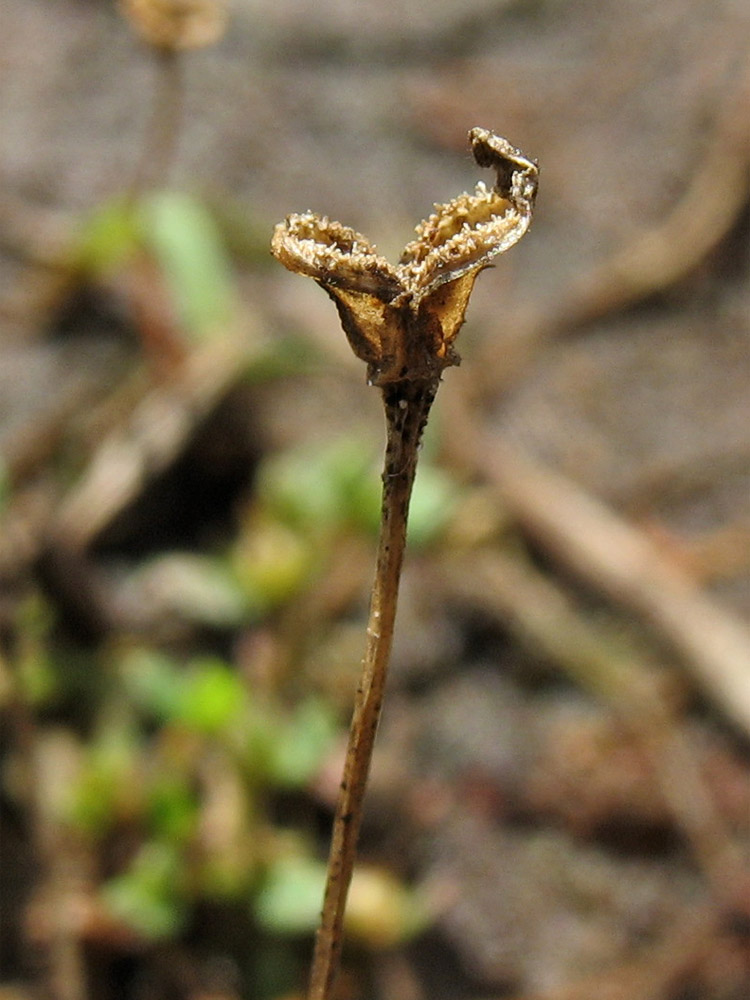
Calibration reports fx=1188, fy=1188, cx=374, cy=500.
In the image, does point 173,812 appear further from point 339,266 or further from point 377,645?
point 339,266

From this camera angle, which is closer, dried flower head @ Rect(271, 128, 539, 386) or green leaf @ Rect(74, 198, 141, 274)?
dried flower head @ Rect(271, 128, 539, 386)

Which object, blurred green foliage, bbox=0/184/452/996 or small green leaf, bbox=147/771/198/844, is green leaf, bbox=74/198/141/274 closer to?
blurred green foliage, bbox=0/184/452/996

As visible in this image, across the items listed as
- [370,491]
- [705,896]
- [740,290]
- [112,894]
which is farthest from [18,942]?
[740,290]

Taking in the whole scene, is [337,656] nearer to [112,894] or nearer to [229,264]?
[112,894]

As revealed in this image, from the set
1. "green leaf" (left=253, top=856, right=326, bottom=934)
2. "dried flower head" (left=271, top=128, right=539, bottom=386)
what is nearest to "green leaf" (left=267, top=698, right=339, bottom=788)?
"green leaf" (left=253, top=856, right=326, bottom=934)

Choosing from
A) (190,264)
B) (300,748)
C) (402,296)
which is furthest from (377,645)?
(190,264)
